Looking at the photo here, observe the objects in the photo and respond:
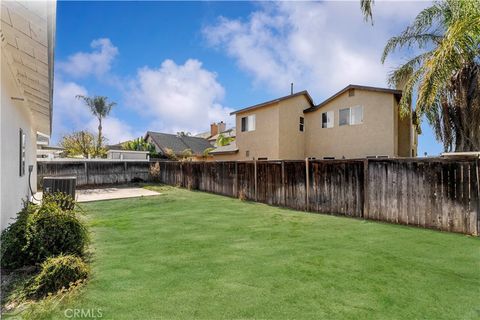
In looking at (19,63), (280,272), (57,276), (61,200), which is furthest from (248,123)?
(57,276)

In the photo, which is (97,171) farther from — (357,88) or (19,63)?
(357,88)

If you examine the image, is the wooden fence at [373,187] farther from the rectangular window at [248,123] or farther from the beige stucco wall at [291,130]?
the rectangular window at [248,123]

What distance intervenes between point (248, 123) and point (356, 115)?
7946 millimetres

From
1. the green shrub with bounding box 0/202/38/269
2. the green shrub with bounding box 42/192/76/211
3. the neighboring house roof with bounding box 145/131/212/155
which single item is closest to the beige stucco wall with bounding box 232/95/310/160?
the green shrub with bounding box 42/192/76/211

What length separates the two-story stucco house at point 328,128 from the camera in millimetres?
15039

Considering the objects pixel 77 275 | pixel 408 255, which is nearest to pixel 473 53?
pixel 408 255

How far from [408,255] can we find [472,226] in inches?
110

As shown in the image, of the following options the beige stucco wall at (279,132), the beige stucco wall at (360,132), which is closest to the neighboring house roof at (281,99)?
the beige stucco wall at (279,132)

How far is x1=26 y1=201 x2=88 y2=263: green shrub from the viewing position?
4.20m

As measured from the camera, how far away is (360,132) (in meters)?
16.1

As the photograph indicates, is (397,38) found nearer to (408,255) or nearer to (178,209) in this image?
(408,255)

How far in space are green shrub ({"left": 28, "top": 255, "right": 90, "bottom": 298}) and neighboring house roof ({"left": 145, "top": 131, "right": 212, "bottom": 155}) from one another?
29581 mm

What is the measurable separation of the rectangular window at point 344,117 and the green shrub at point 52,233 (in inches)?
620

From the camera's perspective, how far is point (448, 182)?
6785 mm
